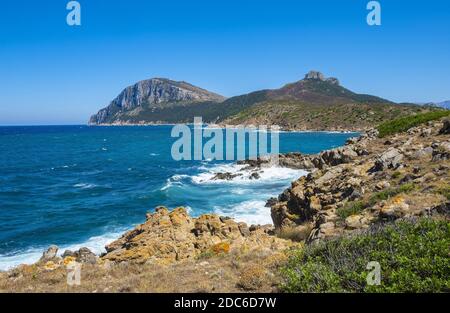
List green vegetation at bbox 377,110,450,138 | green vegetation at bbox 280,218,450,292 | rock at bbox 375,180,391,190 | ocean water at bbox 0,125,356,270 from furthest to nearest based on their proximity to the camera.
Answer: green vegetation at bbox 377,110,450,138
ocean water at bbox 0,125,356,270
rock at bbox 375,180,391,190
green vegetation at bbox 280,218,450,292

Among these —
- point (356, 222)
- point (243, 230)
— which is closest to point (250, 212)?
point (243, 230)

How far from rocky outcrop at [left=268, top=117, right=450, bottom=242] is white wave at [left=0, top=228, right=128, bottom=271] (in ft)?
36.4

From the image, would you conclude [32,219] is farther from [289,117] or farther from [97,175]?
[289,117]

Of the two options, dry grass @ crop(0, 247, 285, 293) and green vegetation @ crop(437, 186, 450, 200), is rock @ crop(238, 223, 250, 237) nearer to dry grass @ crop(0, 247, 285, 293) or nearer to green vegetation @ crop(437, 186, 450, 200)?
dry grass @ crop(0, 247, 285, 293)

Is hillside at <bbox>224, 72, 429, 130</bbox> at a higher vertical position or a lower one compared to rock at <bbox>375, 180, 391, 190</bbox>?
higher

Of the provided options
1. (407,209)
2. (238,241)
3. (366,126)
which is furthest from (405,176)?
(366,126)

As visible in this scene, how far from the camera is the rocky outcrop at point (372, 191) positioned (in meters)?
13.4

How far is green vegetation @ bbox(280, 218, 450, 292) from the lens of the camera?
773cm

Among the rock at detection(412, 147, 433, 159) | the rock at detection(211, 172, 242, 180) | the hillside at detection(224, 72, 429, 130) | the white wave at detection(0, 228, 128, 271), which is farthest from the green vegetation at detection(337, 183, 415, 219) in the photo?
the hillside at detection(224, 72, 429, 130)

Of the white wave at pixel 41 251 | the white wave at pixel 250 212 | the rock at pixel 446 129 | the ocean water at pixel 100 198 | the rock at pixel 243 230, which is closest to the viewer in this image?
the rock at pixel 243 230

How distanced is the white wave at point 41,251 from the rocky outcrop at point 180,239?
447 cm

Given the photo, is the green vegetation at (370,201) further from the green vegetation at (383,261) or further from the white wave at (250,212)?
the white wave at (250,212)

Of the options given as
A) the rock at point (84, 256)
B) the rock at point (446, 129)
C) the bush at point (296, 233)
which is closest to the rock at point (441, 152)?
the rock at point (446, 129)
